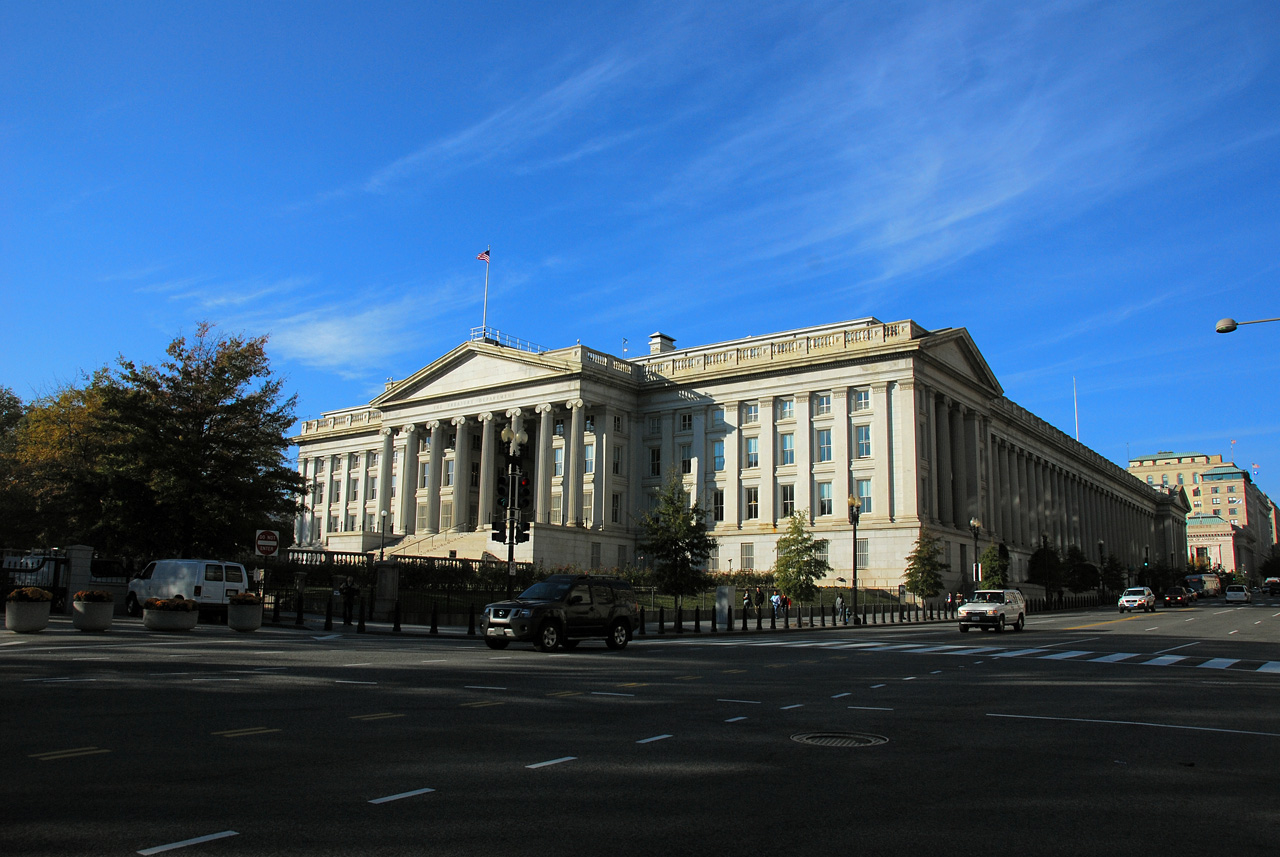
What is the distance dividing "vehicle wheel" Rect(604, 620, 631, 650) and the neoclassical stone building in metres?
39.9

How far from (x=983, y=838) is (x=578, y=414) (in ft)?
223

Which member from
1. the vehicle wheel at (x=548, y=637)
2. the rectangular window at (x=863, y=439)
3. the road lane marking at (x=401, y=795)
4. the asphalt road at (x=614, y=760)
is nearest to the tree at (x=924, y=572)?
the rectangular window at (x=863, y=439)

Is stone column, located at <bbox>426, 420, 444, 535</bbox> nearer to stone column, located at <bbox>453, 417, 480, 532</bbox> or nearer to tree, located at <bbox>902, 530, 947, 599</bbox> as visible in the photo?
stone column, located at <bbox>453, 417, 480, 532</bbox>

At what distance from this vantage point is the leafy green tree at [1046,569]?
80.6 m

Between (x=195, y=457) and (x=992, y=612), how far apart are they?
3197 centimetres

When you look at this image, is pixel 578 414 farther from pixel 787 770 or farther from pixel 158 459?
pixel 787 770

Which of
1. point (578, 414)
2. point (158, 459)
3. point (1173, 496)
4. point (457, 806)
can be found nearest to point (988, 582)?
point (578, 414)

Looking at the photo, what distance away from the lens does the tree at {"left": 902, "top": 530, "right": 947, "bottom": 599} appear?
5684 cm

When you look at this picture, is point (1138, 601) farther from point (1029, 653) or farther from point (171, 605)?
point (171, 605)

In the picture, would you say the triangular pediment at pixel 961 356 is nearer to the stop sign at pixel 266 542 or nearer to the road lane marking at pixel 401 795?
the stop sign at pixel 266 542

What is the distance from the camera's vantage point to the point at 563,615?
23375mm

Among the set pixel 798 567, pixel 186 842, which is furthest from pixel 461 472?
pixel 186 842

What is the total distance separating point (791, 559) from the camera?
51312 millimetres

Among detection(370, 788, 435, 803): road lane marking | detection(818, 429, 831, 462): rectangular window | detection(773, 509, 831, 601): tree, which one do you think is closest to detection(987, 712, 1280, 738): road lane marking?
detection(370, 788, 435, 803): road lane marking
